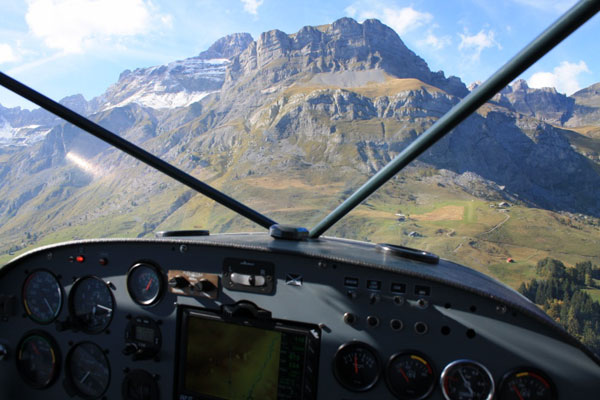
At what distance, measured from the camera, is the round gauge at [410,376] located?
6.33ft

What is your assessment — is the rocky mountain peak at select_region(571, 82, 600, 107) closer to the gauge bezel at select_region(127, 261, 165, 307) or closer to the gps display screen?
the gps display screen

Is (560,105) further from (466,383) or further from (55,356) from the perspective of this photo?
(55,356)

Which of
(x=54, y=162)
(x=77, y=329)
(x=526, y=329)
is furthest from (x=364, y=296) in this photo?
(x=54, y=162)

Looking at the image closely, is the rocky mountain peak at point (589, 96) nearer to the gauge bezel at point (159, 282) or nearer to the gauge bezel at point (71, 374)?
the gauge bezel at point (159, 282)

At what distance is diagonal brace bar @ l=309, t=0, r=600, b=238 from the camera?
135 cm

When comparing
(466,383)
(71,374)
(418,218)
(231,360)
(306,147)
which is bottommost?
(71,374)

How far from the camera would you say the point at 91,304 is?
2.70 metres

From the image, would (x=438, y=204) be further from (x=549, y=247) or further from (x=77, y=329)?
(x=77, y=329)

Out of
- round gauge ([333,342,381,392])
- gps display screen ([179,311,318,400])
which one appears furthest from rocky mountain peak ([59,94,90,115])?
round gauge ([333,342,381,392])

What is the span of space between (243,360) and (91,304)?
1.25m

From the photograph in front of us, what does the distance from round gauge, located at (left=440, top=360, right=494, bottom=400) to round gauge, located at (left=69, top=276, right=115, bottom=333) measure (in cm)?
219

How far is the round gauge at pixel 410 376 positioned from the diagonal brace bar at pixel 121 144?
1435 millimetres

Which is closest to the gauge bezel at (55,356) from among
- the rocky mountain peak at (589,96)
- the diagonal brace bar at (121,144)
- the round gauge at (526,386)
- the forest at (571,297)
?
the diagonal brace bar at (121,144)

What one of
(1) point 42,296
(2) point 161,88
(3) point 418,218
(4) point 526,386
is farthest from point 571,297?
(2) point 161,88
